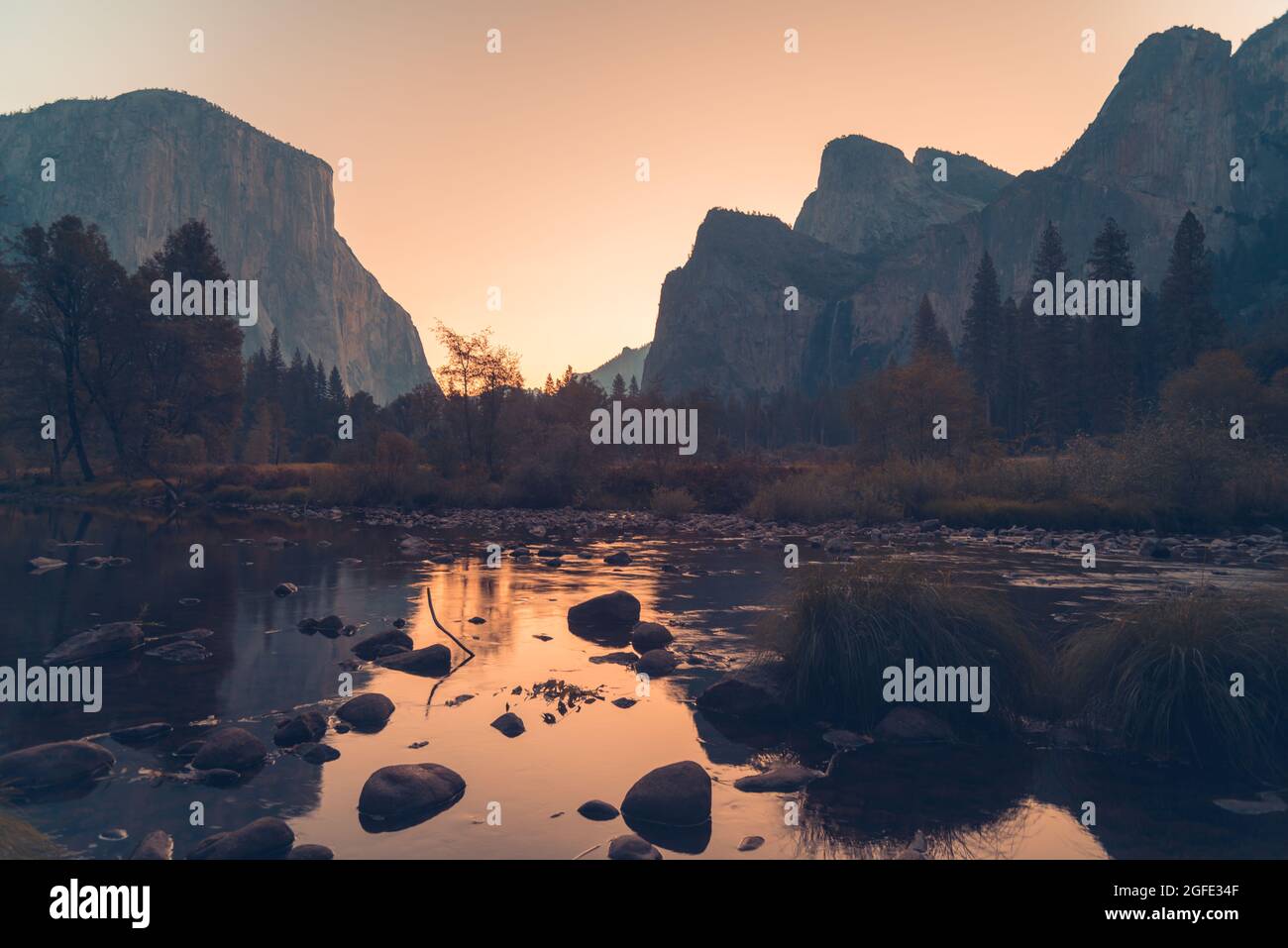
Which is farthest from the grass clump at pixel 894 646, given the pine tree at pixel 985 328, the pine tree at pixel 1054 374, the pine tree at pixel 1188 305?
the pine tree at pixel 985 328

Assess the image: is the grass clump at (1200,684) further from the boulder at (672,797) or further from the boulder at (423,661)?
the boulder at (423,661)

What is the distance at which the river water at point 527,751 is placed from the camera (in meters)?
6.65

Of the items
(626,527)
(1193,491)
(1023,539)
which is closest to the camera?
(1023,539)

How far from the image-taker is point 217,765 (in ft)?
26.3

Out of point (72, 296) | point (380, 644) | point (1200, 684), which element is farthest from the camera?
point (72, 296)

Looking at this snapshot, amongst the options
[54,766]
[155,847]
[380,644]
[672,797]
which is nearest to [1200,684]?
[672,797]

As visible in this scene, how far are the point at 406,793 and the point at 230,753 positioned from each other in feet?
7.19

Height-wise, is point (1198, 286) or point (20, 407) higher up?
point (1198, 286)

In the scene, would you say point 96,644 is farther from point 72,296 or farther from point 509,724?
point 72,296

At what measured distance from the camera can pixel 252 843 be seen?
6168mm

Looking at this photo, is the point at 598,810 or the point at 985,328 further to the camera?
the point at 985,328
